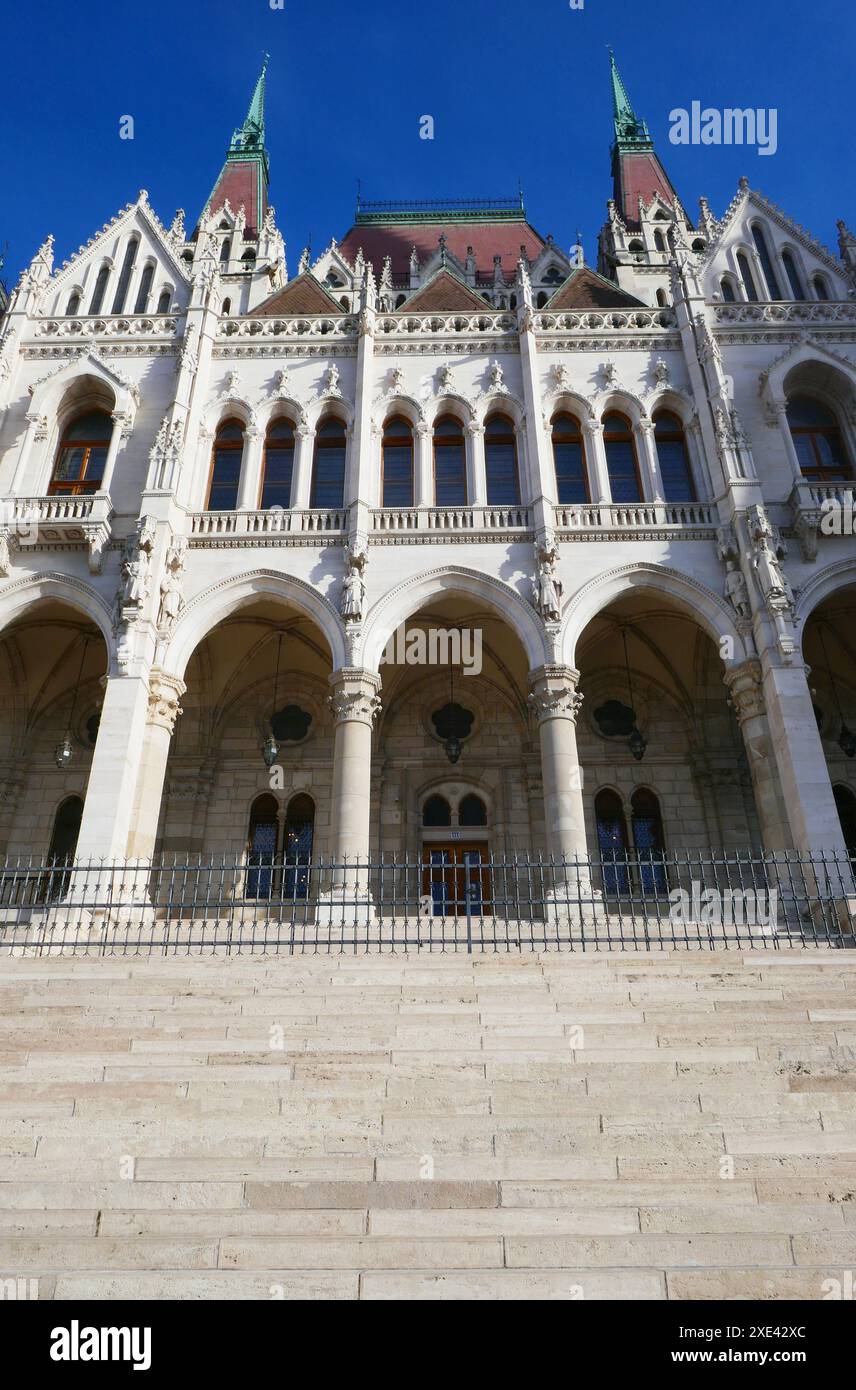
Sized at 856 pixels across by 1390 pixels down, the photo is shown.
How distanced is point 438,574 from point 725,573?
552 cm

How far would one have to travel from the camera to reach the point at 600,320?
65.9 feet

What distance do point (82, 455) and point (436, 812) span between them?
36.5ft

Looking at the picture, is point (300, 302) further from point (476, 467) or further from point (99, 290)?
point (476, 467)

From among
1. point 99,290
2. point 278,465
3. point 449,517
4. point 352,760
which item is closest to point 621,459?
point 449,517

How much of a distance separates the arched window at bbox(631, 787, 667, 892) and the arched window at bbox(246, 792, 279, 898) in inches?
306

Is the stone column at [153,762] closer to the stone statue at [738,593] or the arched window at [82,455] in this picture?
the arched window at [82,455]

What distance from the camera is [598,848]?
712 inches

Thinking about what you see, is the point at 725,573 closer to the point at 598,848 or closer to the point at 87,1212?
the point at 598,848

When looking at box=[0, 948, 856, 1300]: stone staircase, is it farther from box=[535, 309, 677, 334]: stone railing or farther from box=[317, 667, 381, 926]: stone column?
box=[535, 309, 677, 334]: stone railing

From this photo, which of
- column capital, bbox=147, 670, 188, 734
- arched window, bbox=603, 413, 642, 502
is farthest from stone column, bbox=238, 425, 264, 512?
arched window, bbox=603, 413, 642, 502

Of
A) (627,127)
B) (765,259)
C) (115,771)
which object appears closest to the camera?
(115,771)

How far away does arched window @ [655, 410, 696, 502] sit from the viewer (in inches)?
717

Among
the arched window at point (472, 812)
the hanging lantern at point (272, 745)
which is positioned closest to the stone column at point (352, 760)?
the hanging lantern at point (272, 745)
